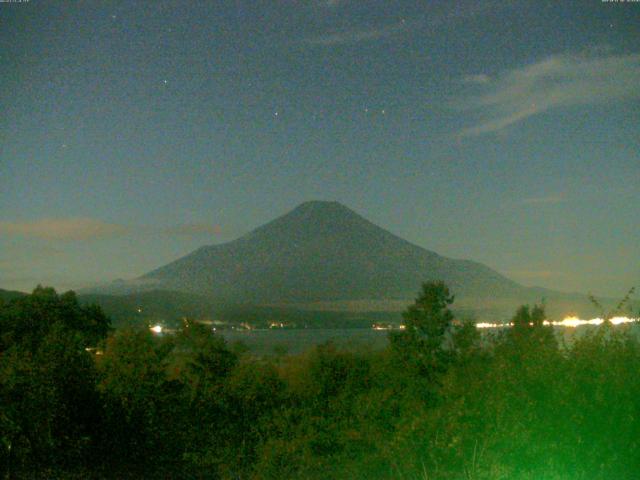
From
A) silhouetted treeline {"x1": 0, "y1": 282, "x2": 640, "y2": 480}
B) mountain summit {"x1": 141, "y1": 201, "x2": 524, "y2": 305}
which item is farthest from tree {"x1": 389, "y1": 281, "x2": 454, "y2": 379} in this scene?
mountain summit {"x1": 141, "y1": 201, "x2": 524, "y2": 305}

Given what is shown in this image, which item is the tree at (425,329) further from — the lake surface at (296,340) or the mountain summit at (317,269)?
the mountain summit at (317,269)

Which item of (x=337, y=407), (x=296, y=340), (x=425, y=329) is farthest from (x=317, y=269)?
(x=337, y=407)

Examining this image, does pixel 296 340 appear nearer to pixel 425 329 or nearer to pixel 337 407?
pixel 425 329

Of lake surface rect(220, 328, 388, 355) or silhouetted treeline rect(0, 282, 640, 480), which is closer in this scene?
silhouetted treeline rect(0, 282, 640, 480)

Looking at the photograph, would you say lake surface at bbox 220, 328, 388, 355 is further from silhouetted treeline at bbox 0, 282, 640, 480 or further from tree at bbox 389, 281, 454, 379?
silhouetted treeline at bbox 0, 282, 640, 480

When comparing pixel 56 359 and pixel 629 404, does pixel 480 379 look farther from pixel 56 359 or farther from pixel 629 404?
pixel 56 359
